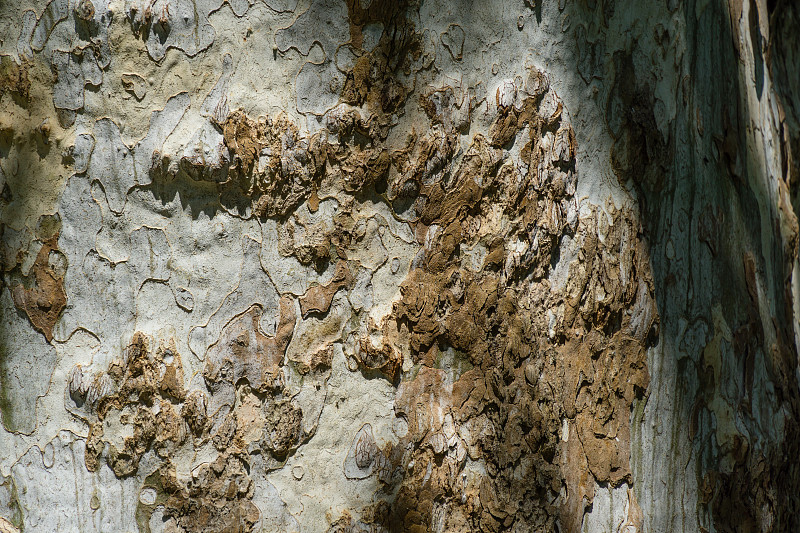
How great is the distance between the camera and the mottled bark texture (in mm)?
1053

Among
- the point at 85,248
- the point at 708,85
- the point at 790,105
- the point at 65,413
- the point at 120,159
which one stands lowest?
the point at 65,413

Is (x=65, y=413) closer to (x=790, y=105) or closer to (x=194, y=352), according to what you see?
(x=194, y=352)

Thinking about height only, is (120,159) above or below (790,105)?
below

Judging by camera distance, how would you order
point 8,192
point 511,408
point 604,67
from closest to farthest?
point 8,192 → point 511,408 → point 604,67

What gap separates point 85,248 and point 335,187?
448mm

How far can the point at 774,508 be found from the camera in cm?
147

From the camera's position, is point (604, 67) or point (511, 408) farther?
point (604, 67)

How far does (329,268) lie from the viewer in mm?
1109

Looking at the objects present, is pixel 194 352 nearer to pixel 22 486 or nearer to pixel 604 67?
pixel 22 486

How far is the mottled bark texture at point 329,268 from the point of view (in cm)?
105

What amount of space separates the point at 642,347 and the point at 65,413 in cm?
114

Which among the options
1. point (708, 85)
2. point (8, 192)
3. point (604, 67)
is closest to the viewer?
point (8, 192)

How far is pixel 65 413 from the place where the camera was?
1058mm

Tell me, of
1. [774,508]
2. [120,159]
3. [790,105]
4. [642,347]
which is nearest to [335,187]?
[120,159]
